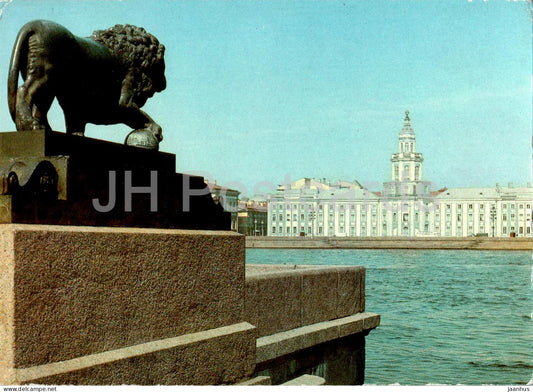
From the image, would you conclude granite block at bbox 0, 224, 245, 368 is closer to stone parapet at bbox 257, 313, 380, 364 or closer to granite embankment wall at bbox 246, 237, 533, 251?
stone parapet at bbox 257, 313, 380, 364

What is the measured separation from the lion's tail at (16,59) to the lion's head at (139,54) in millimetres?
561

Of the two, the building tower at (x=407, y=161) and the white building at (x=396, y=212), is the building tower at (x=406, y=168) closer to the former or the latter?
the building tower at (x=407, y=161)

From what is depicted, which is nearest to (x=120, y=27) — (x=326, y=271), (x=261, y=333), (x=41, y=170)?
(x=41, y=170)

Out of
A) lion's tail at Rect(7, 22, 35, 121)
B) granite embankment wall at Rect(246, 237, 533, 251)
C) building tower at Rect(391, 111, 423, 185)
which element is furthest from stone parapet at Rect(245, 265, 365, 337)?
building tower at Rect(391, 111, 423, 185)

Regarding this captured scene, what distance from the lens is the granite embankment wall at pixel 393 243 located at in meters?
70.8

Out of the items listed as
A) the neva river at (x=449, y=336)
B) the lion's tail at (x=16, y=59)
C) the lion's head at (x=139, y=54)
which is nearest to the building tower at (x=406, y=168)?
the neva river at (x=449, y=336)

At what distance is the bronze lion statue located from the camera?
Result: 2.97 meters

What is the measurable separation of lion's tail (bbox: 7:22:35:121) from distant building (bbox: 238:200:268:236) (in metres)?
90.0

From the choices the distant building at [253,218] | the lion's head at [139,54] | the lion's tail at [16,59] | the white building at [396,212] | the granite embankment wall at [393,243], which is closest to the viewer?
the lion's tail at [16,59]

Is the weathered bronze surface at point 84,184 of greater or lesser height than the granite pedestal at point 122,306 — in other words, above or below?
above

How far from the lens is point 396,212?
9719 cm

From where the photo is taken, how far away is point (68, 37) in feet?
10.2

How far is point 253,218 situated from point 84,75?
3858 inches

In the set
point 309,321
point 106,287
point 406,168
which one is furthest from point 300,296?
point 406,168
